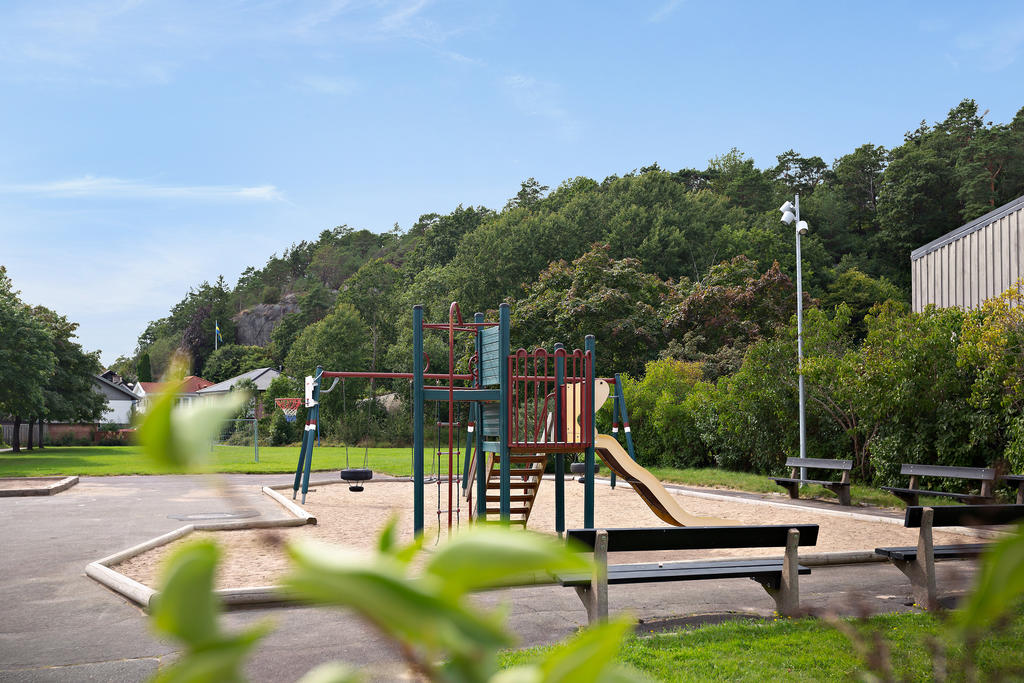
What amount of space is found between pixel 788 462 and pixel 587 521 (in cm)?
721

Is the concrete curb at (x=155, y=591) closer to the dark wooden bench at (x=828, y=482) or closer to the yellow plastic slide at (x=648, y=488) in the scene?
the yellow plastic slide at (x=648, y=488)

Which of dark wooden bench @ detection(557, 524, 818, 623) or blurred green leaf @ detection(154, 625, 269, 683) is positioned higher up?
blurred green leaf @ detection(154, 625, 269, 683)

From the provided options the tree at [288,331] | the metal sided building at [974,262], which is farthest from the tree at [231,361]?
the metal sided building at [974,262]

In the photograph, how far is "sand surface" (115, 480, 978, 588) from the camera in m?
9.29

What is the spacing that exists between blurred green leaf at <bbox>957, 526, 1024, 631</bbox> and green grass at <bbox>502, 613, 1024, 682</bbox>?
5091mm

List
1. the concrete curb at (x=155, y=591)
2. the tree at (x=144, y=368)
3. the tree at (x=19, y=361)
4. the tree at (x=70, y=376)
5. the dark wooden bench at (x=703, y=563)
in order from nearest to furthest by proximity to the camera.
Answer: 1. the dark wooden bench at (x=703, y=563)
2. the concrete curb at (x=155, y=591)
3. the tree at (x=19, y=361)
4. the tree at (x=70, y=376)
5. the tree at (x=144, y=368)

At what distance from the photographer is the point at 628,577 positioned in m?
6.87

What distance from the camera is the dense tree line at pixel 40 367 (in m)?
31.0

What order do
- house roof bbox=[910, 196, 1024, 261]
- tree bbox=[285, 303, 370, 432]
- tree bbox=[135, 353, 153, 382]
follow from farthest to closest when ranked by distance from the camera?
tree bbox=[135, 353, 153, 382] → tree bbox=[285, 303, 370, 432] → house roof bbox=[910, 196, 1024, 261]

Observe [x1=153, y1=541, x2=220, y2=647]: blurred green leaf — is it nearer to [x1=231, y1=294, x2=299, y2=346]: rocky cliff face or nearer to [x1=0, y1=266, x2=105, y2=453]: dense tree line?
[x1=0, y1=266, x2=105, y2=453]: dense tree line

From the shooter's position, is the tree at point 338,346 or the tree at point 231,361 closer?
the tree at point 338,346

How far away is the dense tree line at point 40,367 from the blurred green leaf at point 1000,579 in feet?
115

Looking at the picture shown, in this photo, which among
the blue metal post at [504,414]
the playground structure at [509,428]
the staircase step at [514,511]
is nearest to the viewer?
the blue metal post at [504,414]

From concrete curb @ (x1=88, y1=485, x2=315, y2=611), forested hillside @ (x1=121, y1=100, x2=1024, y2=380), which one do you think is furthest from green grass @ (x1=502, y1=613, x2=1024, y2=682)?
forested hillside @ (x1=121, y1=100, x2=1024, y2=380)
